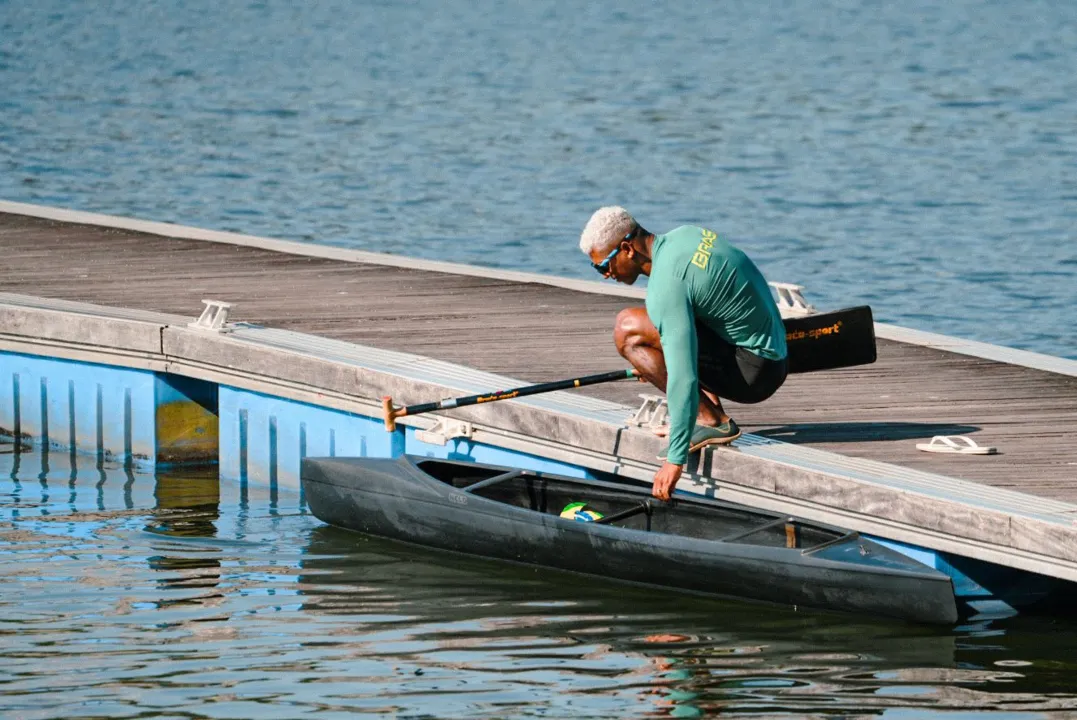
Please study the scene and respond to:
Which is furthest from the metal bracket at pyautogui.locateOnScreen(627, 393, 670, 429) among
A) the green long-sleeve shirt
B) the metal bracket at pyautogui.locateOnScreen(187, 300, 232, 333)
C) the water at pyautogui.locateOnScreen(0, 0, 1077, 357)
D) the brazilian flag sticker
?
the water at pyautogui.locateOnScreen(0, 0, 1077, 357)

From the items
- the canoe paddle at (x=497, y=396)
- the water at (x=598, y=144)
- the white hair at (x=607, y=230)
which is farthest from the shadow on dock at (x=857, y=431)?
the water at (x=598, y=144)

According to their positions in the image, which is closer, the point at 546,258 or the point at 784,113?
the point at 546,258

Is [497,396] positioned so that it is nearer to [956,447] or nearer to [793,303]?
[956,447]

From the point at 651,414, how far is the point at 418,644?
1661mm

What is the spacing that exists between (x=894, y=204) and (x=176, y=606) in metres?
16.0

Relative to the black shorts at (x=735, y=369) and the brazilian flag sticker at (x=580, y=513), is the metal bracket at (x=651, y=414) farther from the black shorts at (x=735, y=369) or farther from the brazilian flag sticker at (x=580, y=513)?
the brazilian flag sticker at (x=580, y=513)

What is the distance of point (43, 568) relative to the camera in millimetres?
9531

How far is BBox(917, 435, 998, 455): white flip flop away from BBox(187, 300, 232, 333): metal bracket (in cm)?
404

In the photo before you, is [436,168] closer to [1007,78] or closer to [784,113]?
[784,113]

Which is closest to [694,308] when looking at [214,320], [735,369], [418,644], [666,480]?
[735,369]

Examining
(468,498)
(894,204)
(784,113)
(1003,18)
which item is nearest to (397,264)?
(468,498)

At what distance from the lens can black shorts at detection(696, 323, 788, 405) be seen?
8984mm

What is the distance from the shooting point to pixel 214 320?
1120cm

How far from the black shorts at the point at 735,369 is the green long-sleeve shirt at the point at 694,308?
41 millimetres
